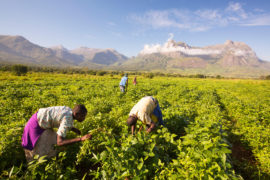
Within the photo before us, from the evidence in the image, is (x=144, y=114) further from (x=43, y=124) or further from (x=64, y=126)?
(x=43, y=124)

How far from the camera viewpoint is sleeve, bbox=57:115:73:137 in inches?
134

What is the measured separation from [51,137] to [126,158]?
8.21 ft

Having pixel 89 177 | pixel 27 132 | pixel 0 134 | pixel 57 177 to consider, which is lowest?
pixel 89 177

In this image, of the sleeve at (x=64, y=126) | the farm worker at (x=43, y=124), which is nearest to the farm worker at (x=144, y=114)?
the farm worker at (x=43, y=124)

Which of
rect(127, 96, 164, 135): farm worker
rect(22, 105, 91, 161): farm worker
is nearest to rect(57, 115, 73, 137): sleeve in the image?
rect(22, 105, 91, 161): farm worker

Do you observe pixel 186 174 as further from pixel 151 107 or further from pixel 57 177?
pixel 57 177

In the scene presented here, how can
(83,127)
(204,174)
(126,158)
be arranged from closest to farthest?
(204,174), (126,158), (83,127)

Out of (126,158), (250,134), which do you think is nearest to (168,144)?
(126,158)

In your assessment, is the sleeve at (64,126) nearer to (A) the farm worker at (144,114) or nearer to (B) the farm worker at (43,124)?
(B) the farm worker at (43,124)

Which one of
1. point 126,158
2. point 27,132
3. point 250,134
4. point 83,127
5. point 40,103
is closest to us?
point 126,158

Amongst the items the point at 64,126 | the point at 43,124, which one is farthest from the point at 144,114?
the point at 43,124

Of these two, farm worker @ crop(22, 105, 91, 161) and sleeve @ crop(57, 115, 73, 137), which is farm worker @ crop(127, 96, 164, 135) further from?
sleeve @ crop(57, 115, 73, 137)

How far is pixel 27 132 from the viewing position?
141 inches

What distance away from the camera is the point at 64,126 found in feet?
11.4
